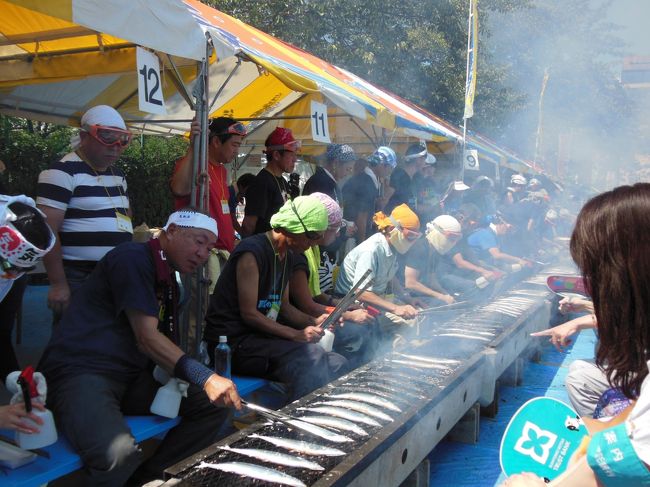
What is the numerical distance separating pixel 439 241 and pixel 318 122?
212 cm

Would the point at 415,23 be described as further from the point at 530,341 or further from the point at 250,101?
the point at 530,341

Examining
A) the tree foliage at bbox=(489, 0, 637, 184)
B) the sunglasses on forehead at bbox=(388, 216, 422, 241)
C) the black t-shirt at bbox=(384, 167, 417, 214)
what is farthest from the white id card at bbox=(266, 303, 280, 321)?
the tree foliage at bbox=(489, 0, 637, 184)

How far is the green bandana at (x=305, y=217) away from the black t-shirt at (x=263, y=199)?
1.36m

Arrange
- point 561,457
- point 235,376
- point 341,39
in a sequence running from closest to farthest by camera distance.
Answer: point 561,457
point 235,376
point 341,39

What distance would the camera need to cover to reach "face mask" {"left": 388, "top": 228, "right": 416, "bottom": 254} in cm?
543

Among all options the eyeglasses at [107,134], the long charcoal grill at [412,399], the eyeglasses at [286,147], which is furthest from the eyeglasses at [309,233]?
the eyeglasses at [286,147]

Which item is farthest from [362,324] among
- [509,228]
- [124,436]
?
[509,228]

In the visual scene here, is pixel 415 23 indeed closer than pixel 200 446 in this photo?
No

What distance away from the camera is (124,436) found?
2.61 m

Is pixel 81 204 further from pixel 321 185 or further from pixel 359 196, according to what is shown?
pixel 359 196

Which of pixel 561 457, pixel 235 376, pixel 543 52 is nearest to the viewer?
pixel 561 457

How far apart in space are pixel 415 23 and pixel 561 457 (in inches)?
568

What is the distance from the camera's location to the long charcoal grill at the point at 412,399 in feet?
8.35

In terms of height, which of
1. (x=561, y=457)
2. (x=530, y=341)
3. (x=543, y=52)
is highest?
(x=543, y=52)
